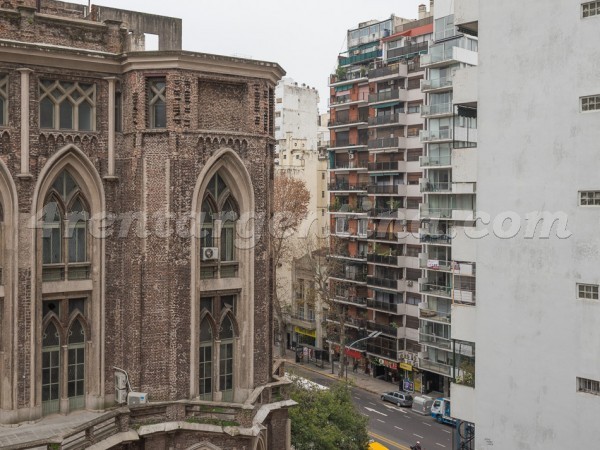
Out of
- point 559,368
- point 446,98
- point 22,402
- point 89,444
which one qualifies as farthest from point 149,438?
point 446,98

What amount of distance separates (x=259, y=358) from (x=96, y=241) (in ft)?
19.5

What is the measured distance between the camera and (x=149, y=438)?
2098 centimetres

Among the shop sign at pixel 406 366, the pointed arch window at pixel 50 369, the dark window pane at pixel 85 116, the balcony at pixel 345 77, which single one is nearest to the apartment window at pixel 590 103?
the dark window pane at pixel 85 116

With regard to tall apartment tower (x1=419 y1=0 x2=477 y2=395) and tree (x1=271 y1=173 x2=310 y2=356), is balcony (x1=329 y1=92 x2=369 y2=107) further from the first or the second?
tall apartment tower (x1=419 y1=0 x2=477 y2=395)

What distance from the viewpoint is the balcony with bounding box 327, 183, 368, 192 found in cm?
6681

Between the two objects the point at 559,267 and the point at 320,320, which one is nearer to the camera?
the point at 559,267

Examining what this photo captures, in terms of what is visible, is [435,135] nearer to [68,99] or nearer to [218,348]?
[218,348]

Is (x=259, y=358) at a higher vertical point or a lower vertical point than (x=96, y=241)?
lower

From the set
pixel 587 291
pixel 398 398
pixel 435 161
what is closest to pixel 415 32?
pixel 435 161

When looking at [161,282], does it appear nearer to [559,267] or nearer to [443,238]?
[559,267]

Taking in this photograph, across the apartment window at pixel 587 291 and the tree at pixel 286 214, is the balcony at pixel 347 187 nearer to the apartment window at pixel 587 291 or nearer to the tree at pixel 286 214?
the tree at pixel 286 214

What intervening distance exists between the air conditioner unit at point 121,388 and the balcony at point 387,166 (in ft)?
140

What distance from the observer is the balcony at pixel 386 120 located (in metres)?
61.5

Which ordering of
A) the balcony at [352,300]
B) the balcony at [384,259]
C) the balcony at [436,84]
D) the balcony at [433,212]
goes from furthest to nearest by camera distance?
the balcony at [352,300], the balcony at [384,259], the balcony at [436,84], the balcony at [433,212]
